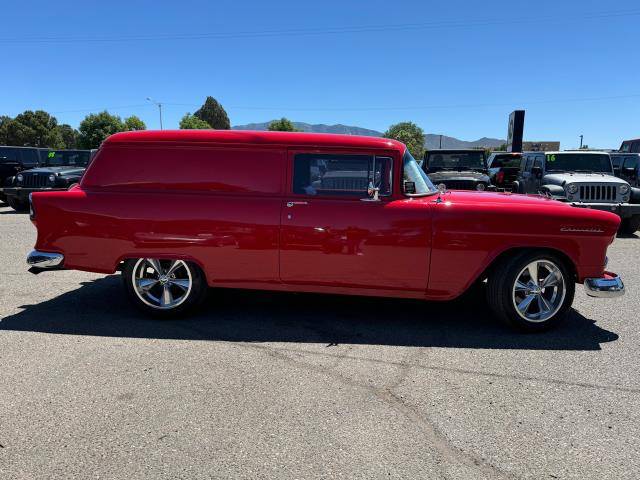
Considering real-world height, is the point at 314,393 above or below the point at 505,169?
below

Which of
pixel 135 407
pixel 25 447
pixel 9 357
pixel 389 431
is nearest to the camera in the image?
pixel 25 447

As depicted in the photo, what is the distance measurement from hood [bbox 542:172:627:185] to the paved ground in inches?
235

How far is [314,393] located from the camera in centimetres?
324

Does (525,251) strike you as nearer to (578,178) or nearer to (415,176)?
(415,176)

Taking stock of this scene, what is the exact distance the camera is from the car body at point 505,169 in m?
15.8

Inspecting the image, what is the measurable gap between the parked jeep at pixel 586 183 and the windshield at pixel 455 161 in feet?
5.43

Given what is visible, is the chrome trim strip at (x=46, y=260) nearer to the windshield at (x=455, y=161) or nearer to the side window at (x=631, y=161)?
the windshield at (x=455, y=161)

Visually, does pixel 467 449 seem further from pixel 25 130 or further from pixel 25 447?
pixel 25 130

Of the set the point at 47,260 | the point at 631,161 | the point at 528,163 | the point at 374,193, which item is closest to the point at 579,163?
the point at 528,163

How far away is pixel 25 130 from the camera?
87125 millimetres

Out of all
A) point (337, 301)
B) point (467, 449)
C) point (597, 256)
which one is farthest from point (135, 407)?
point (597, 256)

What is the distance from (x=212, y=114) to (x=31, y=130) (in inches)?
1343

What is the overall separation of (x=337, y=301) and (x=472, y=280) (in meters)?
1.62

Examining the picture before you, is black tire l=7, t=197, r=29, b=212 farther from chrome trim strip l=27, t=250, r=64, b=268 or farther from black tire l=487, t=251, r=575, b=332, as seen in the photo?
black tire l=487, t=251, r=575, b=332
